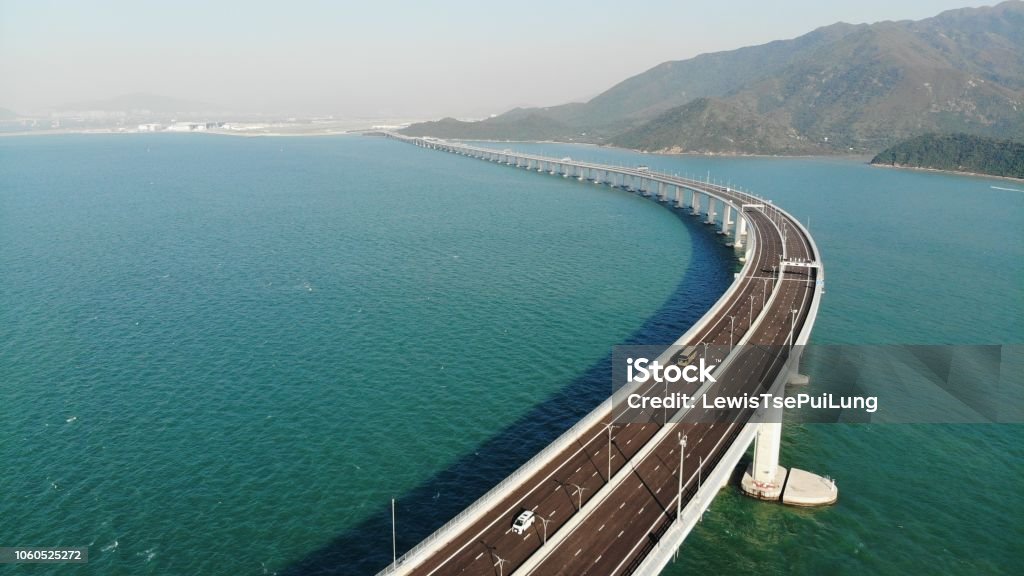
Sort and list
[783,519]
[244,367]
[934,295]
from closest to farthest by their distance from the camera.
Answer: [783,519]
[244,367]
[934,295]

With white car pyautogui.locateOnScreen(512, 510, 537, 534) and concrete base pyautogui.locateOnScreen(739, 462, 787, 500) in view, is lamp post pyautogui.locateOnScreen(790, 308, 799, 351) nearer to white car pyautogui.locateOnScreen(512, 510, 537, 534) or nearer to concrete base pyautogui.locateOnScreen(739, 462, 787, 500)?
concrete base pyautogui.locateOnScreen(739, 462, 787, 500)

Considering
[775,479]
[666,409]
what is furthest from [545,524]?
[775,479]

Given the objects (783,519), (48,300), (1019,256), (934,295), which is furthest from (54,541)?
(1019,256)

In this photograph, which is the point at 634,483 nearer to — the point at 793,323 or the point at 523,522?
the point at 523,522

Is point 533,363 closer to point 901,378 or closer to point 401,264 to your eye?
point 901,378

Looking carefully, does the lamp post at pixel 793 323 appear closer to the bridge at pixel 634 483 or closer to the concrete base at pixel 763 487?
the bridge at pixel 634 483

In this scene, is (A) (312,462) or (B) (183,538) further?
(A) (312,462)

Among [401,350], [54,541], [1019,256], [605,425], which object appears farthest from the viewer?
[1019,256]
